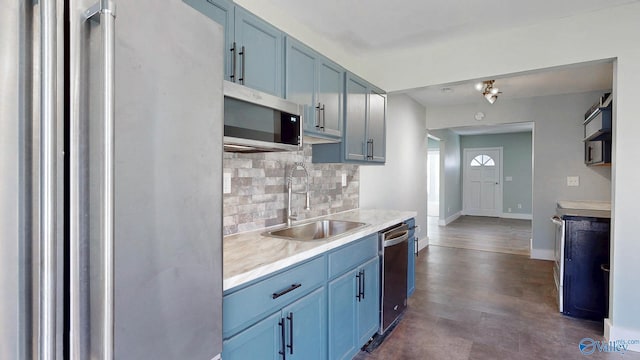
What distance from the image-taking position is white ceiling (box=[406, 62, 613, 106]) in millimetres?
3848

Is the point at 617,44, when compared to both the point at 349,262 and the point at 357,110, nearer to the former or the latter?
the point at 357,110

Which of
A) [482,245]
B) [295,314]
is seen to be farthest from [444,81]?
[482,245]

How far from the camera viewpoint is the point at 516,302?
3260mm

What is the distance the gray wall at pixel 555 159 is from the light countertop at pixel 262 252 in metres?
3.62

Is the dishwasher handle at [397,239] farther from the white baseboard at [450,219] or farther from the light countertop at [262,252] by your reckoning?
the white baseboard at [450,219]

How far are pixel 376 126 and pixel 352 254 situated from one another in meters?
1.46

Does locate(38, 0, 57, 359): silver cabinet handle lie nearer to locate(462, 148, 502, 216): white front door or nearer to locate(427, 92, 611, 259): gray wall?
locate(427, 92, 611, 259): gray wall

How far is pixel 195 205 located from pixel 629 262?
296cm

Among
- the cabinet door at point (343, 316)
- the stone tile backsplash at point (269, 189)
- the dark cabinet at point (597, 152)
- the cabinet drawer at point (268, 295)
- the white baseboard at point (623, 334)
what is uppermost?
the dark cabinet at point (597, 152)

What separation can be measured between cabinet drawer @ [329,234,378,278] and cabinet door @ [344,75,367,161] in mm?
743

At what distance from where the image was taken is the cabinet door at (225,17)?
1.59 metres

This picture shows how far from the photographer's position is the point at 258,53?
1.87m

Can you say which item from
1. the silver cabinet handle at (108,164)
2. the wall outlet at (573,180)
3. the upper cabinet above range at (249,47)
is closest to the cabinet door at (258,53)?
the upper cabinet above range at (249,47)

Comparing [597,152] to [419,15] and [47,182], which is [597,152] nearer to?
[419,15]
